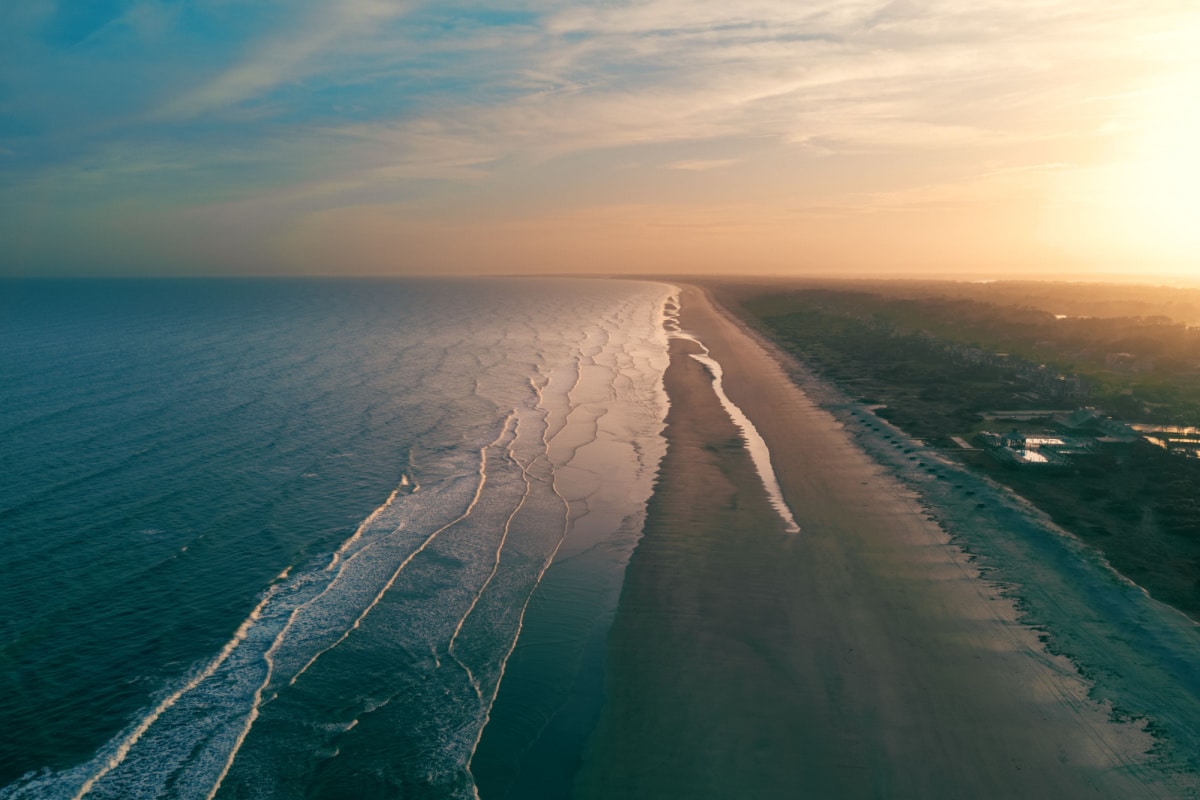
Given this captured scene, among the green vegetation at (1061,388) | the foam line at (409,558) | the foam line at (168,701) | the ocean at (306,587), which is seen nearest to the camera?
the foam line at (168,701)

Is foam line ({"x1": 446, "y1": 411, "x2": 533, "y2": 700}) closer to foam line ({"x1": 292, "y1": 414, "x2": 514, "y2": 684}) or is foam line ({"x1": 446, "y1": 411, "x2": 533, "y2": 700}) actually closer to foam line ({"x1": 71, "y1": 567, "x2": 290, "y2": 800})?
foam line ({"x1": 292, "y1": 414, "x2": 514, "y2": 684})

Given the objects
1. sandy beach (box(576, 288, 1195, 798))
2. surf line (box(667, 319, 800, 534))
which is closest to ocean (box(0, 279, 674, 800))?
sandy beach (box(576, 288, 1195, 798))

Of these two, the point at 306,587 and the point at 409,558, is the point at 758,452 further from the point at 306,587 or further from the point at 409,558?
the point at 306,587

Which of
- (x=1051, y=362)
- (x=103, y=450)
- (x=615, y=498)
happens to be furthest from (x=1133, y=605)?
(x=1051, y=362)

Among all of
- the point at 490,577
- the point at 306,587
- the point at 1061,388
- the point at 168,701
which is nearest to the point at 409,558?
the point at 490,577

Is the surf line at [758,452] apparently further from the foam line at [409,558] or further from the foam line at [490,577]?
the foam line at [409,558]

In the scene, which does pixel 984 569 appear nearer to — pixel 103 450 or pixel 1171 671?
pixel 1171 671

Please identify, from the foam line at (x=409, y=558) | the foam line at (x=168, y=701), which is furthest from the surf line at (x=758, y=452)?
the foam line at (x=168, y=701)

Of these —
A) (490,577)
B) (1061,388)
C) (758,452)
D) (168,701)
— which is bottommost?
(168,701)
